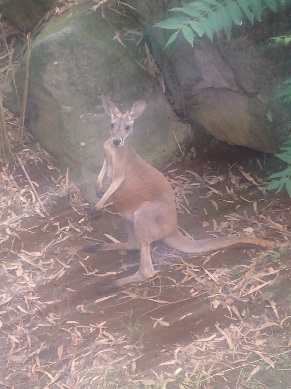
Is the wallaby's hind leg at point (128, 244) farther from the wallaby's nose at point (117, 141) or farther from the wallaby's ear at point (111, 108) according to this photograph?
the wallaby's ear at point (111, 108)

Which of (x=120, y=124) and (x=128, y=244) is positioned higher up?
(x=120, y=124)

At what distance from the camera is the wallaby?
358 centimetres

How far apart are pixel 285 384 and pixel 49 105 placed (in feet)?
8.91

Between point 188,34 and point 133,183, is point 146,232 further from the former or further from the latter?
point 188,34

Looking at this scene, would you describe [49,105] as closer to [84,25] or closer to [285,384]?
[84,25]

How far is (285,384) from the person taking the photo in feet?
9.07

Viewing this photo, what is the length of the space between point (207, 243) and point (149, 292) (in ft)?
1.67

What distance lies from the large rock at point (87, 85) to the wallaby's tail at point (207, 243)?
0.90 meters

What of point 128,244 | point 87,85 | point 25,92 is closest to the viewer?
point 128,244

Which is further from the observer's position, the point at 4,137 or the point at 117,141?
the point at 4,137

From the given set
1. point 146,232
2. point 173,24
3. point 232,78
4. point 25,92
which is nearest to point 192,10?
point 173,24

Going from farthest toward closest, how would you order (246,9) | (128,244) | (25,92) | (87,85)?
(25,92) < (87,85) < (128,244) < (246,9)

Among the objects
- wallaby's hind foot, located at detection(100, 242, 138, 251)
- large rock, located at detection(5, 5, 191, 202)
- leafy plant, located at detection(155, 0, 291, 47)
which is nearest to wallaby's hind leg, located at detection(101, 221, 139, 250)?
wallaby's hind foot, located at detection(100, 242, 138, 251)

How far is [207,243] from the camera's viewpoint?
367cm
